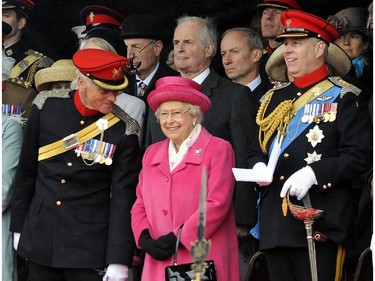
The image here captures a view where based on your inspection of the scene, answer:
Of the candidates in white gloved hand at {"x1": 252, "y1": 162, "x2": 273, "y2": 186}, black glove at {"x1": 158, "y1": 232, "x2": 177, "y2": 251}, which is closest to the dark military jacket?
black glove at {"x1": 158, "y1": 232, "x2": 177, "y2": 251}

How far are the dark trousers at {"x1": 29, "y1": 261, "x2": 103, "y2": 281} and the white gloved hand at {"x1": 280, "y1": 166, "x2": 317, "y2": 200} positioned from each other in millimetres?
1258

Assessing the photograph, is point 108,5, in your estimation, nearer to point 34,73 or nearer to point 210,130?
point 34,73

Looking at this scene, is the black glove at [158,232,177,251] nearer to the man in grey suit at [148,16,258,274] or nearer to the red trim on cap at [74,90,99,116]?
the man in grey suit at [148,16,258,274]

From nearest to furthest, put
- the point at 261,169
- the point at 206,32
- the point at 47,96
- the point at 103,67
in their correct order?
the point at 261,169
the point at 103,67
the point at 47,96
the point at 206,32

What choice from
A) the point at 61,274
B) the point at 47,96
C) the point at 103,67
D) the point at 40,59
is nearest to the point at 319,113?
the point at 103,67

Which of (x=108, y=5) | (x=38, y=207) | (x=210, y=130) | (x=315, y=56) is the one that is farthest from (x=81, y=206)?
(x=108, y=5)

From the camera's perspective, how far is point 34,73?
29.6 feet

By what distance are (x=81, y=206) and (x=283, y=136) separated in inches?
49.9

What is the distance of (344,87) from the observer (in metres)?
7.17

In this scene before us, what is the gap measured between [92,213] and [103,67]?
87 centimetres

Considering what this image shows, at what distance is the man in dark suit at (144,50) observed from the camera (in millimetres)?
9008

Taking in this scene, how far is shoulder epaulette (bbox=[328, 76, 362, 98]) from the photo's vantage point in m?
7.14

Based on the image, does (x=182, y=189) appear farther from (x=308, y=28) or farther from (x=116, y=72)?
(x=308, y=28)

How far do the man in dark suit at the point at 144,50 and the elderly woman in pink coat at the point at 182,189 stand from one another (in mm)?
1761
